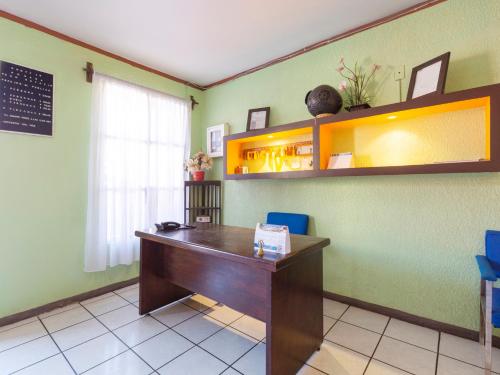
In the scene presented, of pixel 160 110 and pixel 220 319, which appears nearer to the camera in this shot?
pixel 220 319

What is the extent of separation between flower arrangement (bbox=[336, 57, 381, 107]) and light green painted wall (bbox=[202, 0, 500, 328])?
0.29 feet

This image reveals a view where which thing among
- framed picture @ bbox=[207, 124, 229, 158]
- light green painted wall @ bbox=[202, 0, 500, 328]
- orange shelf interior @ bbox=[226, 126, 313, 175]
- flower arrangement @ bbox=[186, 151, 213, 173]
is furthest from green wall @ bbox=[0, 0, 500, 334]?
flower arrangement @ bbox=[186, 151, 213, 173]

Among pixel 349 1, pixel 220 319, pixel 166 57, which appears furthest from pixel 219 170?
pixel 349 1

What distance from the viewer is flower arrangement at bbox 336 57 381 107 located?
2334 mm

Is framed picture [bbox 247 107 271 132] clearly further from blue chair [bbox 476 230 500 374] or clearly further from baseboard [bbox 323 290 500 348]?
blue chair [bbox 476 230 500 374]

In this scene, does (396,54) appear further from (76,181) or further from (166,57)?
(76,181)

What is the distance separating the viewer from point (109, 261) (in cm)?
280

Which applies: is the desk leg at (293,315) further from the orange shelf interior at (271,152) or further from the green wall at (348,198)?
the orange shelf interior at (271,152)

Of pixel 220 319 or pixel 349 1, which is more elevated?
pixel 349 1

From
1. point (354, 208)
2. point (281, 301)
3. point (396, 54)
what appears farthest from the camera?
point (354, 208)

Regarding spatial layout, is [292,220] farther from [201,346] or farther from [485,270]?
[485,270]

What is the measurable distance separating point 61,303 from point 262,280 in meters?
2.20

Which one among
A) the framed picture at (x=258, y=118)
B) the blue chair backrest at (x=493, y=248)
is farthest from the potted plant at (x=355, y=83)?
the blue chair backrest at (x=493, y=248)

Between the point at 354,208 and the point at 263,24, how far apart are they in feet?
6.34
